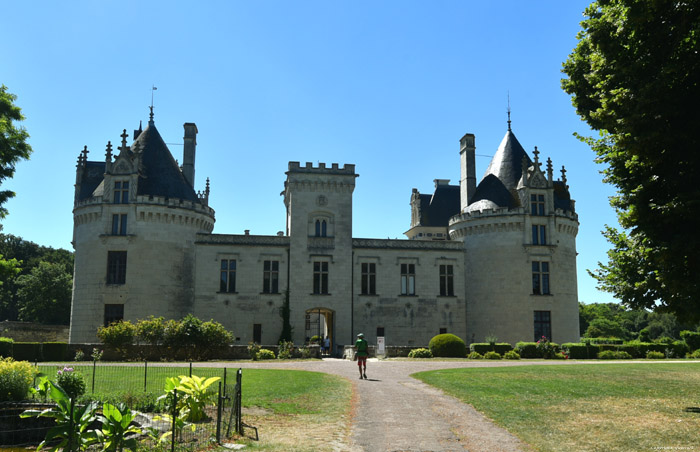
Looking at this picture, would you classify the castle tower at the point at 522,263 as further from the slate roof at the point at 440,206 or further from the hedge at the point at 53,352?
the hedge at the point at 53,352

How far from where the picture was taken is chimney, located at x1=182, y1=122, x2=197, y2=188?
Answer: 143ft

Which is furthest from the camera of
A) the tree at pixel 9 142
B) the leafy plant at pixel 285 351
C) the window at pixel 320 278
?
the window at pixel 320 278

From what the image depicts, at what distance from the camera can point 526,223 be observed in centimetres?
4088

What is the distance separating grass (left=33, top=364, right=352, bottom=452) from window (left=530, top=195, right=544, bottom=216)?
25.0 m

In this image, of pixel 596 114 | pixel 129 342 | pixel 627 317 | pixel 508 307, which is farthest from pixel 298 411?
pixel 627 317

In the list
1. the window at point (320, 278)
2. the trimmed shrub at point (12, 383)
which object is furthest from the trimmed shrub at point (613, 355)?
the trimmed shrub at point (12, 383)

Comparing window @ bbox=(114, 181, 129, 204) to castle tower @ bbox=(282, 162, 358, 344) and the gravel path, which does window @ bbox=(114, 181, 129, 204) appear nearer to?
castle tower @ bbox=(282, 162, 358, 344)

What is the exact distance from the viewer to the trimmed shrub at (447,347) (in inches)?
1346

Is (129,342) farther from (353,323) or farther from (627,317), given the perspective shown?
(627,317)

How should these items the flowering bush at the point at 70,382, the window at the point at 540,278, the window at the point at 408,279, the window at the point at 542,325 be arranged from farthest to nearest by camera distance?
the window at the point at 408,279, the window at the point at 540,278, the window at the point at 542,325, the flowering bush at the point at 70,382

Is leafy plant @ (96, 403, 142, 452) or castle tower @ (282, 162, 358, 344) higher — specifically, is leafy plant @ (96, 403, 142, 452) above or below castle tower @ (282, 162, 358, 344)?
below

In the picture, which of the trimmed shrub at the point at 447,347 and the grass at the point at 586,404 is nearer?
the grass at the point at 586,404

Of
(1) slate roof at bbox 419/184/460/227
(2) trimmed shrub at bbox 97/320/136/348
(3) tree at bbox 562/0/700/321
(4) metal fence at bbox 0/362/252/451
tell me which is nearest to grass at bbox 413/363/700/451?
(3) tree at bbox 562/0/700/321

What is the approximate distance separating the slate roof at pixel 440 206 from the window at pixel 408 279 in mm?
10191
